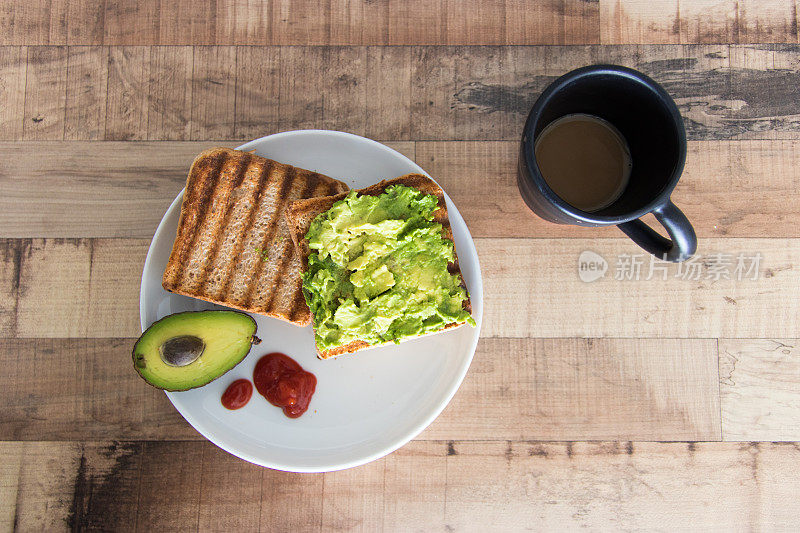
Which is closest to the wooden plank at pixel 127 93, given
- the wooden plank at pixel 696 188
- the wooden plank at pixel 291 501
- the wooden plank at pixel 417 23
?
the wooden plank at pixel 417 23

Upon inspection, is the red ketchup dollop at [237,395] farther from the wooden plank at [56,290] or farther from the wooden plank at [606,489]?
the wooden plank at [606,489]

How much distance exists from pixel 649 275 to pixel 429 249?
86 centimetres

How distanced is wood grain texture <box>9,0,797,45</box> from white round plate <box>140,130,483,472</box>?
47 cm

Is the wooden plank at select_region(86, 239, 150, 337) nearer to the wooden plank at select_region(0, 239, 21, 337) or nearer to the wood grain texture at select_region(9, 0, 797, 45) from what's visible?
the wooden plank at select_region(0, 239, 21, 337)

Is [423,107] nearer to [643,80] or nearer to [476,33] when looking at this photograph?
[476,33]

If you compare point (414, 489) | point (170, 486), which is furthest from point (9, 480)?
point (414, 489)

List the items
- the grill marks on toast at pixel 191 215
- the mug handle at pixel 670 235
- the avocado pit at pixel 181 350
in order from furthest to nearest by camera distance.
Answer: the grill marks on toast at pixel 191 215 < the avocado pit at pixel 181 350 < the mug handle at pixel 670 235

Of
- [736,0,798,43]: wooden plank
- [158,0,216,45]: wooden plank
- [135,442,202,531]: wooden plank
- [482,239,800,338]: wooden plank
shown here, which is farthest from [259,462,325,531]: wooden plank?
[736,0,798,43]: wooden plank

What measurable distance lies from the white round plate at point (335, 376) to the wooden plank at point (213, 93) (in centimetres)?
28

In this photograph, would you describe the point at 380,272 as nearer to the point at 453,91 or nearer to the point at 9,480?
the point at 453,91

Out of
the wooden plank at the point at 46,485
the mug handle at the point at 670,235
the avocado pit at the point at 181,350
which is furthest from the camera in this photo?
the wooden plank at the point at 46,485

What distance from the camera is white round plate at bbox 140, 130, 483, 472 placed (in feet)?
5.25

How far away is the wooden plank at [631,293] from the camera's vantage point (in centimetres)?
181

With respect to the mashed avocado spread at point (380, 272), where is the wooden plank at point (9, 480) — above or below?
below
